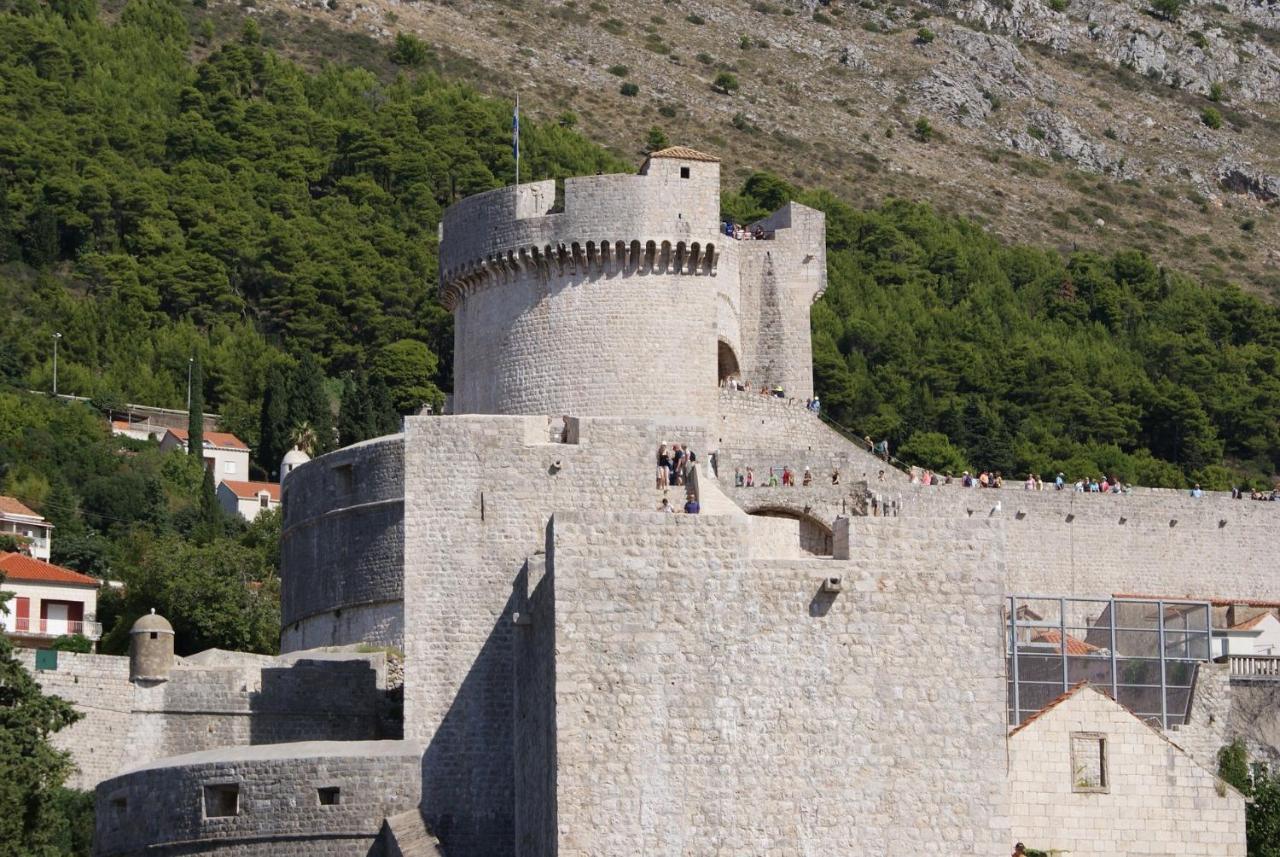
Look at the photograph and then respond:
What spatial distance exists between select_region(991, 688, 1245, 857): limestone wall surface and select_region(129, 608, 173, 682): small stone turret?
15.6 meters

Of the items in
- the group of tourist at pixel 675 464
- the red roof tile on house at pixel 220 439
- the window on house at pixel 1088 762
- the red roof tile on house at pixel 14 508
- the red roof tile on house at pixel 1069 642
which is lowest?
the window on house at pixel 1088 762

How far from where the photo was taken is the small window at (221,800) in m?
34.7

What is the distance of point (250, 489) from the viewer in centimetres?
8700

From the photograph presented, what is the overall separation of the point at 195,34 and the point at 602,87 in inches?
813

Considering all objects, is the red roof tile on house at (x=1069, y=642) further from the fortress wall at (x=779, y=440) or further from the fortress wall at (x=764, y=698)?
the fortress wall at (x=764, y=698)

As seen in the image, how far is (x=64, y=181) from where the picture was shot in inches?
4139

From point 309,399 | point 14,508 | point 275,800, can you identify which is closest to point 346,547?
point 275,800

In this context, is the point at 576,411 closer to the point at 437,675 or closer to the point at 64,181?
the point at 437,675

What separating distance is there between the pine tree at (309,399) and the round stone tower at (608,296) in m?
38.9

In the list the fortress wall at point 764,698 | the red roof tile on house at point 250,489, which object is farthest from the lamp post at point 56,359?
the fortress wall at point 764,698

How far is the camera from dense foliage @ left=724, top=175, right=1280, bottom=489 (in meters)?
87.3

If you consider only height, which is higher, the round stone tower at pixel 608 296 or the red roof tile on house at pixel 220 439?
the red roof tile on house at pixel 220 439

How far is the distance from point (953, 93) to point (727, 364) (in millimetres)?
95556

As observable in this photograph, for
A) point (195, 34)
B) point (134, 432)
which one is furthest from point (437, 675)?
point (195, 34)
